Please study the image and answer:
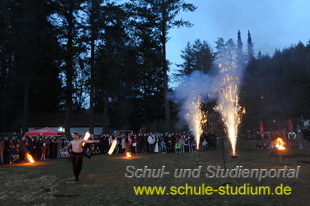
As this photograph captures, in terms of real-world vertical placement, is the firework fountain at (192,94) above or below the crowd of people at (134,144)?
above

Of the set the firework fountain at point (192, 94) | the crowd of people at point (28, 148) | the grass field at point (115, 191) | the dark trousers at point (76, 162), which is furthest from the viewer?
the firework fountain at point (192, 94)

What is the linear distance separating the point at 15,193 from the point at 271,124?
187ft

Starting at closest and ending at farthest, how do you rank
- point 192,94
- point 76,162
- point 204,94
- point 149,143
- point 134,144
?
1. point 76,162
2. point 134,144
3. point 149,143
4. point 204,94
5. point 192,94

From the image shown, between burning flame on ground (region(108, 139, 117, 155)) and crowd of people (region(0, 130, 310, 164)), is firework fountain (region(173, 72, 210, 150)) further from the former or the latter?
burning flame on ground (region(108, 139, 117, 155))

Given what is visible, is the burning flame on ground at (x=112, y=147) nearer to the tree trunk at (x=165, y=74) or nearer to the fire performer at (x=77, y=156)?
the tree trunk at (x=165, y=74)

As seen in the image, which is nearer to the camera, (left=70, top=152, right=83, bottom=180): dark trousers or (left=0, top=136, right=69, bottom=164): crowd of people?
(left=70, top=152, right=83, bottom=180): dark trousers

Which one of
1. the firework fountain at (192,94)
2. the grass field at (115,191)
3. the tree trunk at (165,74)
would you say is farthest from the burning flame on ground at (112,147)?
the firework fountain at (192,94)

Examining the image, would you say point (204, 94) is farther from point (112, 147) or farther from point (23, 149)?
point (23, 149)

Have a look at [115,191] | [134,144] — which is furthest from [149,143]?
[115,191]

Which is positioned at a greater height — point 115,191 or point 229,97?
point 229,97

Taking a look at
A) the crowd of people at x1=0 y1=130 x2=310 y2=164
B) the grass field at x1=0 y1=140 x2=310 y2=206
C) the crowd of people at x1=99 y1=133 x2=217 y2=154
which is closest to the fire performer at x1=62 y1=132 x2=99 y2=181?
the grass field at x1=0 y1=140 x2=310 y2=206

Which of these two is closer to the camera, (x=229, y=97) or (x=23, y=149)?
(x=23, y=149)

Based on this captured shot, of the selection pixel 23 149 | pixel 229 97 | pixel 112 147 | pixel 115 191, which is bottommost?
pixel 115 191

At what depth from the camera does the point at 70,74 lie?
123 ft
